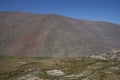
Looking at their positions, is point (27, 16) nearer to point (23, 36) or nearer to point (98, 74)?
point (23, 36)

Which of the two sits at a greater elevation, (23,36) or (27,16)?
(27,16)

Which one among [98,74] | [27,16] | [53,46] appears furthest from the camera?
[27,16]

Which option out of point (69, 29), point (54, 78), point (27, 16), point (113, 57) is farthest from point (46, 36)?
point (54, 78)

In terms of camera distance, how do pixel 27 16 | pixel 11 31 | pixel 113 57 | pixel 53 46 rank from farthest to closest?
1. pixel 27 16
2. pixel 11 31
3. pixel 53 46
4. pixel 113 57

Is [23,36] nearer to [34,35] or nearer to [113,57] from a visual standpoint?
[34,35]

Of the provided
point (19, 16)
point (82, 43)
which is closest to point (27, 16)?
point (19, 16)

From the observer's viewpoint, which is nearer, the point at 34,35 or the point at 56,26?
the point at 34,35

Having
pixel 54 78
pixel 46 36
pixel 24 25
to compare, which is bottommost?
pixel 54 78
